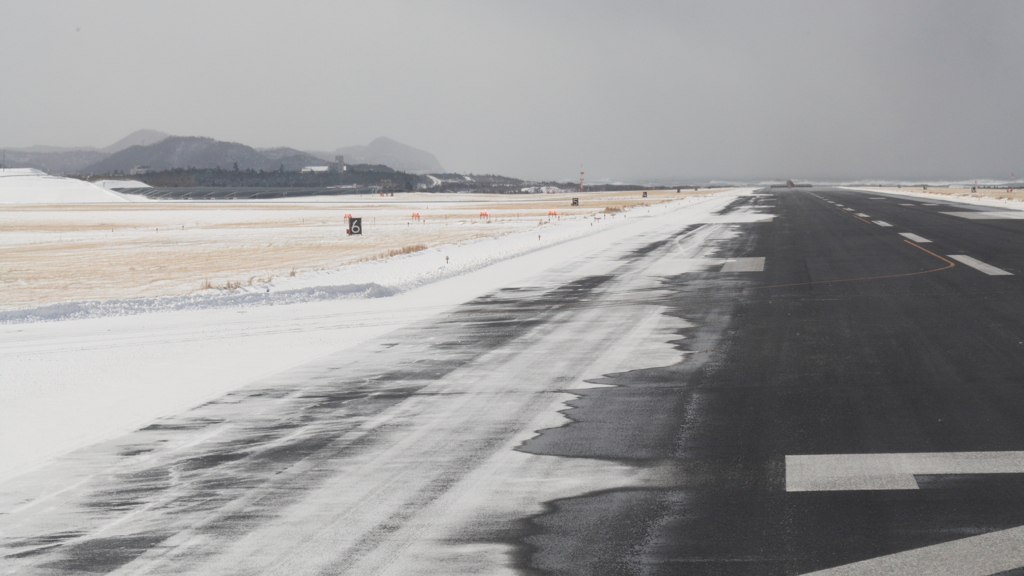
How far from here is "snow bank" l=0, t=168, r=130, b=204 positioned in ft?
418

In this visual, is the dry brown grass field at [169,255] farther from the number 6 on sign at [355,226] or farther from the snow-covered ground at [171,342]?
the snow-covered ground at [171,342]

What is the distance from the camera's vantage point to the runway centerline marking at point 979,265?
15.1 m

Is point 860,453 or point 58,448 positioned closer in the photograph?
point 860,453

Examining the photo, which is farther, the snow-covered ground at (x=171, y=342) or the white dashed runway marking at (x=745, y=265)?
the white dashed runway marking at (x=745, y=265)

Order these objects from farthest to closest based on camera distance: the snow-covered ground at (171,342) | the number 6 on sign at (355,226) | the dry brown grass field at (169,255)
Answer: the number 6 on sign at (355,226) → the dry brown grass field at (169,255) → the snow-covered ground at (171,342)

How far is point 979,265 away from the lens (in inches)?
651

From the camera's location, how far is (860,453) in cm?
541

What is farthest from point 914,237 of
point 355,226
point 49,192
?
point 49,192

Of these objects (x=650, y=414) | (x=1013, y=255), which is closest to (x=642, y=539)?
(x=650, y=414)

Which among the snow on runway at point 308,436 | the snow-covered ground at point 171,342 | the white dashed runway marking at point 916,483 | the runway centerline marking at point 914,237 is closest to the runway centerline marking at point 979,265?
the runway centerline marking at point 914,237

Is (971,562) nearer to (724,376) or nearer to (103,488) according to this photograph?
Result: (724,376)

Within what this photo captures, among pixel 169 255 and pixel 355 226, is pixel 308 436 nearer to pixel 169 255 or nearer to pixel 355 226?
pixel 169 255

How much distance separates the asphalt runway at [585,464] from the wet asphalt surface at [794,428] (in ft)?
0.08

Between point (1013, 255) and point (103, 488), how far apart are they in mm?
18710
